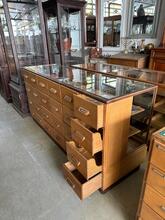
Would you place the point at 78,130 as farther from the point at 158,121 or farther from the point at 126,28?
the point at 126,28

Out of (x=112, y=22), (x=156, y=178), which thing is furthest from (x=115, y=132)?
(x=112, y=22)

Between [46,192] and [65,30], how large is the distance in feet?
8.56

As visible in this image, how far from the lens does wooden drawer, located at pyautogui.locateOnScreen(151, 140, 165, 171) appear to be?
Answer: 2.63 ft

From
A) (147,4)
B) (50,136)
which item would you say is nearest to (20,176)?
(50,136)

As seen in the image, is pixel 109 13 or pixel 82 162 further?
pixel 109 13

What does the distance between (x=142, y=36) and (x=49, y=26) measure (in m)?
1.74

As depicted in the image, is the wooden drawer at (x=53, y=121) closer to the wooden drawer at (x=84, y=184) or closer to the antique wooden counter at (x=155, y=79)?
the wooden drawer at (x=84, y=184)

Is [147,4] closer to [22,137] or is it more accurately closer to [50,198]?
[22,137]

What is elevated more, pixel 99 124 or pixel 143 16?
pixel 143 16

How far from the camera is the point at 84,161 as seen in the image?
48.3 inches

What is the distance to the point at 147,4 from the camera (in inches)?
114

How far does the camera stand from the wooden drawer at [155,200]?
91cm

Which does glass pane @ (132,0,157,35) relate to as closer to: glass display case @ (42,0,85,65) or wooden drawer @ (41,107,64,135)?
glass display case @ (42,0,85,65)

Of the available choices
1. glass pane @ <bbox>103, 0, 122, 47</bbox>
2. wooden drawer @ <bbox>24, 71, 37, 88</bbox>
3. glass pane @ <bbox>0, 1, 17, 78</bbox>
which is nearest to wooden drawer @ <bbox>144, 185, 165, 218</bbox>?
wooden drawer @ <bbox>24, 71, 37, 88</bbox>
